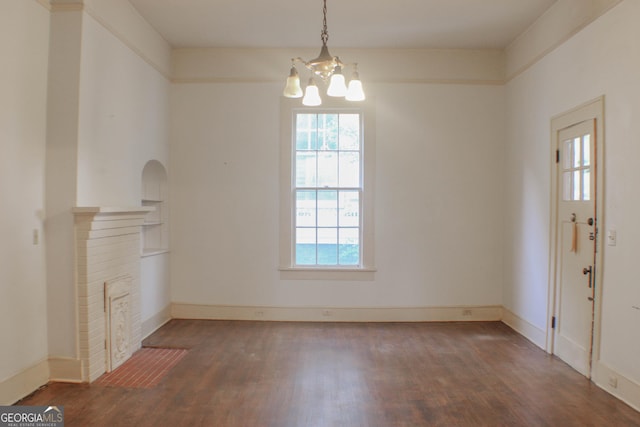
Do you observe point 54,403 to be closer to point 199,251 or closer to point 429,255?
point 199,251

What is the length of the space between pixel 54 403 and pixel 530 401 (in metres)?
3.49

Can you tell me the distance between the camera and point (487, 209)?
205 inches

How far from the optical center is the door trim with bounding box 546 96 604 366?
11.0 feet

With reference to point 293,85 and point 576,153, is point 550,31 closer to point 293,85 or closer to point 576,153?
point 576,153

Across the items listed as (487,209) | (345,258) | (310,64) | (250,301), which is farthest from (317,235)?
(310,64)

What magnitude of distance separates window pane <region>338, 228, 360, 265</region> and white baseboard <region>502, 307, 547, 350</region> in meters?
1.92

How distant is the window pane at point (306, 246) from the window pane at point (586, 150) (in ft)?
9.74

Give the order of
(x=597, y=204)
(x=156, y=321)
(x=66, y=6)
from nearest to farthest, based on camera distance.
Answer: (x=66, y=6), (x=597, y=204), (x=156, y=321)

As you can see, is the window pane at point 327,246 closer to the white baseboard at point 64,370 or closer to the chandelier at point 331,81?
the chandelier at point 331,81

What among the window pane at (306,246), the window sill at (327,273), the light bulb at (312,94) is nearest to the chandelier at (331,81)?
the light bulb at (312,94)

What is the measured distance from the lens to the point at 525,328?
4.56 meters

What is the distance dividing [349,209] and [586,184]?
101 inches

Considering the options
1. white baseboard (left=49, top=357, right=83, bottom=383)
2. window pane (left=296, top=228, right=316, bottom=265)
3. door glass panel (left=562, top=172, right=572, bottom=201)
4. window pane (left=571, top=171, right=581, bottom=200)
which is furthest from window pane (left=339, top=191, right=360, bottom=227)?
white baseboard (left=49, top=357, right=83, bottom=383)

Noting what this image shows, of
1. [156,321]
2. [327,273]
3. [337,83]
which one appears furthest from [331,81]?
[156,321]
